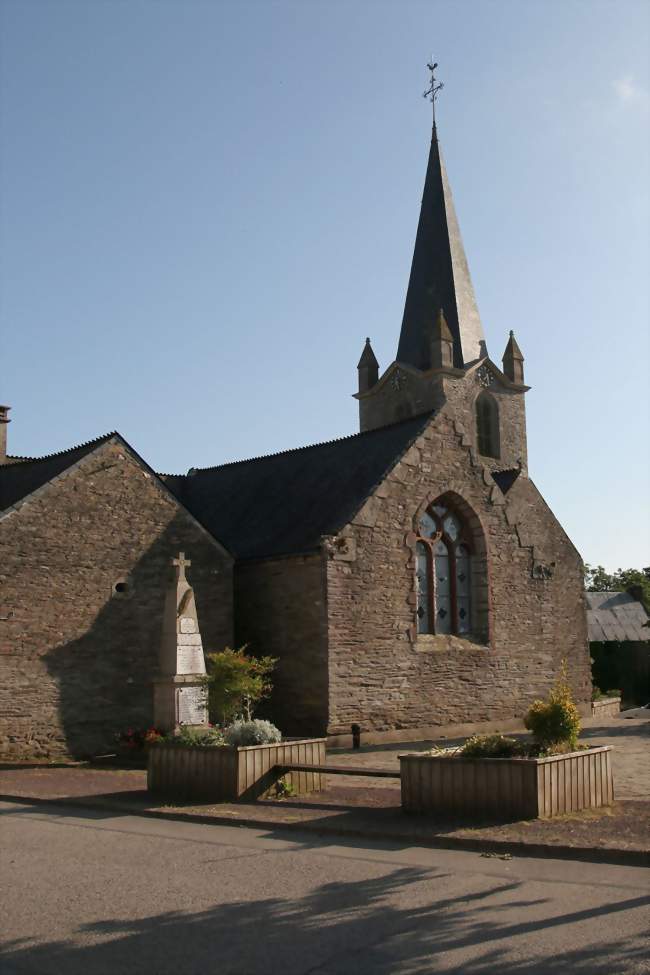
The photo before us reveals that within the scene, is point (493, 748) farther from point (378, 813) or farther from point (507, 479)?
point (507, 479)

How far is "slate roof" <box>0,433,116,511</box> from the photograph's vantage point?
1947cm

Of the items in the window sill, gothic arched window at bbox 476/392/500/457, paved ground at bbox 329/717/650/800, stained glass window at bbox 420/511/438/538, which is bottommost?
paved ground at bbox 329/717/650/800

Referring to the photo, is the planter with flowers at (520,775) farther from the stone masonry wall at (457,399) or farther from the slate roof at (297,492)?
the stone masonry wall at (457,399)

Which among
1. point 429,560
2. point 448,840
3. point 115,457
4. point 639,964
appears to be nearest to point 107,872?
point 448,840

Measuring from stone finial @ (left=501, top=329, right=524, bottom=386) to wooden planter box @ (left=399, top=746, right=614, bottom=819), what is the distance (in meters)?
34.3

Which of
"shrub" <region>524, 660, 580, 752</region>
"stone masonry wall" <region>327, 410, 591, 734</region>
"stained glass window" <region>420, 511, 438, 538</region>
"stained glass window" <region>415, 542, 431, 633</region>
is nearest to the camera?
"shrub" <region>524, 660, 580, 752</region>

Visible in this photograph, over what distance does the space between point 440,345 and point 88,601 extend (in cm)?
2491

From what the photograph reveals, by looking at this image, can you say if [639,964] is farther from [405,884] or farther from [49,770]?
[49,770]

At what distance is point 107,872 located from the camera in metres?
8.16

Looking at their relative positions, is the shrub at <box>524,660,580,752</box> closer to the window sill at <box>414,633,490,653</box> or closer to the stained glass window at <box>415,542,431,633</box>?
the window sill at <box>414,633,490,653</box>

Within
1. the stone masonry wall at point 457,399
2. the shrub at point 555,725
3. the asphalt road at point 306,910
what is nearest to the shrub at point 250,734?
the asphalt road at point 306,910

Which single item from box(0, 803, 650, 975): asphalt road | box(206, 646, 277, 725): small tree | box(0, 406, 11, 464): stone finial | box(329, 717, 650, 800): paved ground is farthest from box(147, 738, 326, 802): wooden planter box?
box(0, 406, 11, 464): stone finial

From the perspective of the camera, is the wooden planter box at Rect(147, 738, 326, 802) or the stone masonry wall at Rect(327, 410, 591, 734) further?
the stone masonry wall at Rect(327, 410, 591, 734)

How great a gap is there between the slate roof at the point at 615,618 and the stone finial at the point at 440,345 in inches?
494
